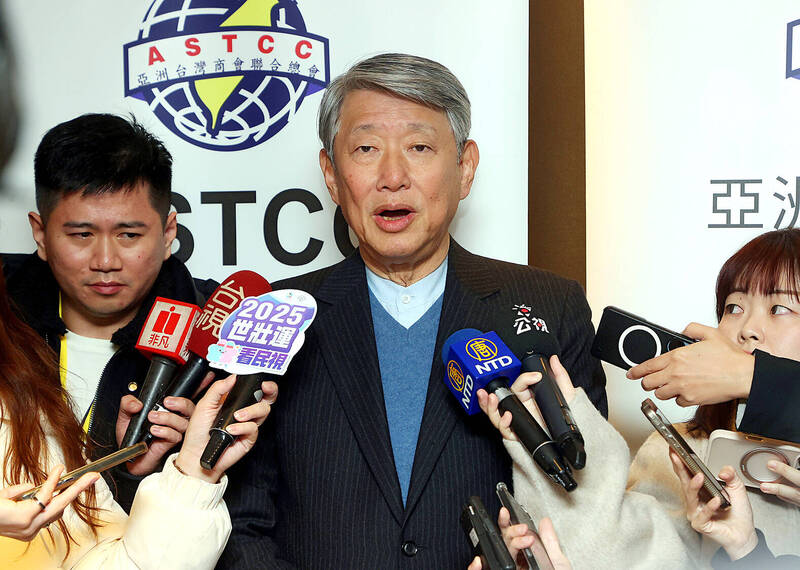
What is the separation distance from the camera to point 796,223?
7.66 feet

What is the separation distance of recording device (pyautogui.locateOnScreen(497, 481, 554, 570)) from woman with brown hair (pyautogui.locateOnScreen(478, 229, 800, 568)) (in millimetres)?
33

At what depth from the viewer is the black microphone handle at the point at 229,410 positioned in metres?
1.45

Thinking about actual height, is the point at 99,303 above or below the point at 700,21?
below

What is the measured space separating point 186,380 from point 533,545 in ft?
2.49

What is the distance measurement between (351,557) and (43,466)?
637 mm

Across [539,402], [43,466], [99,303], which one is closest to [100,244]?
[99,303]

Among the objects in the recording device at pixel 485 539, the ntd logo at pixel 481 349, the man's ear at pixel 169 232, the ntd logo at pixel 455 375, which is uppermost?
the man's ear at pixel 169 232

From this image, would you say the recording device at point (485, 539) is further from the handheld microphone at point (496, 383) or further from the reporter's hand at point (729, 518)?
the reporter's hand at point (729, 518)

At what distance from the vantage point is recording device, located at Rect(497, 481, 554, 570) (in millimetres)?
1366

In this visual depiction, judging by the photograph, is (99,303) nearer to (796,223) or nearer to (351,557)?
(351,557)

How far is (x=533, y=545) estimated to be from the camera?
4.59ft

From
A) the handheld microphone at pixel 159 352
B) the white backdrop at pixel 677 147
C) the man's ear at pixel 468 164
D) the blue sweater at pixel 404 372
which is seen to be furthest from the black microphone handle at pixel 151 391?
the white backdrop at pixel 677 147

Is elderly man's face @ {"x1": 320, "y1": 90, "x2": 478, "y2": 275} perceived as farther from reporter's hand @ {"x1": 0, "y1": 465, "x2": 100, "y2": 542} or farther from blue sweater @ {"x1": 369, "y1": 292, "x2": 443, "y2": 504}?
reporter's hand @ {"x1": 0, "y1": 465, "x2": 100, "y2": 542}

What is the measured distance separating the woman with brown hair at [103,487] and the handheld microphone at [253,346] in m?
0.02
